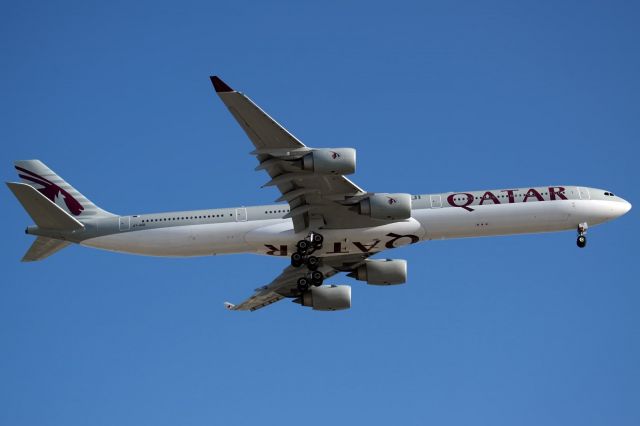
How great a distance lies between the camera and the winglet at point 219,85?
47531 mm

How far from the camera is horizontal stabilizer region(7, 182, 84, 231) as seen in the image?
175 ft

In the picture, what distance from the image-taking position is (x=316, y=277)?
59062 mm

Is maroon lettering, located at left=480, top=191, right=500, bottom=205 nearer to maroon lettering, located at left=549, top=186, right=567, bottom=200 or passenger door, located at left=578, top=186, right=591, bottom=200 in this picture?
maroon lettering, located at left=549, top=186, right=567, bottom=200

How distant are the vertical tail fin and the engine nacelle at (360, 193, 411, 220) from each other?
55.4ft

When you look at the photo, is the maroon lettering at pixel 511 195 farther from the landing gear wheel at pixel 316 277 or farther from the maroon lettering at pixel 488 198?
the landing gear wheel at pixel 316 277

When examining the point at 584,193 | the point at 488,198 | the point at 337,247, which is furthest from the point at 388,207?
the point at 584,193

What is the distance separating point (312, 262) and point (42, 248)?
16.2 m

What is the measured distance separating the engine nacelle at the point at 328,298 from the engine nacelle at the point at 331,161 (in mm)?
13651

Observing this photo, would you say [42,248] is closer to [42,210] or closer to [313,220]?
[42,210]

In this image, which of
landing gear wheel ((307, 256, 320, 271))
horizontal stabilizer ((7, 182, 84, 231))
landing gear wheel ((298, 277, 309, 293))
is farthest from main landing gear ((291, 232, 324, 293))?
horizontal stabilizer ((7, 182, 84, 231))

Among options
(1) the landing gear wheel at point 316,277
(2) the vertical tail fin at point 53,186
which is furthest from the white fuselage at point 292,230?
(2) the vertical tail fin at point 53,186

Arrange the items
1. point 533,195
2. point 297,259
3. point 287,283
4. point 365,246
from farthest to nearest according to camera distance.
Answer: point 287,283 → point 533,195 → point 365,246 → point 297,259

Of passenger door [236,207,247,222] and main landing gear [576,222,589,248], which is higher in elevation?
passenger door [236,207,247,222]

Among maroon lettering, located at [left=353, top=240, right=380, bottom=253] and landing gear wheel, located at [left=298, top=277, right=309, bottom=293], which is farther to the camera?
landing gear wheel, located at [left=298, top=277, right=309, bottom=293]
